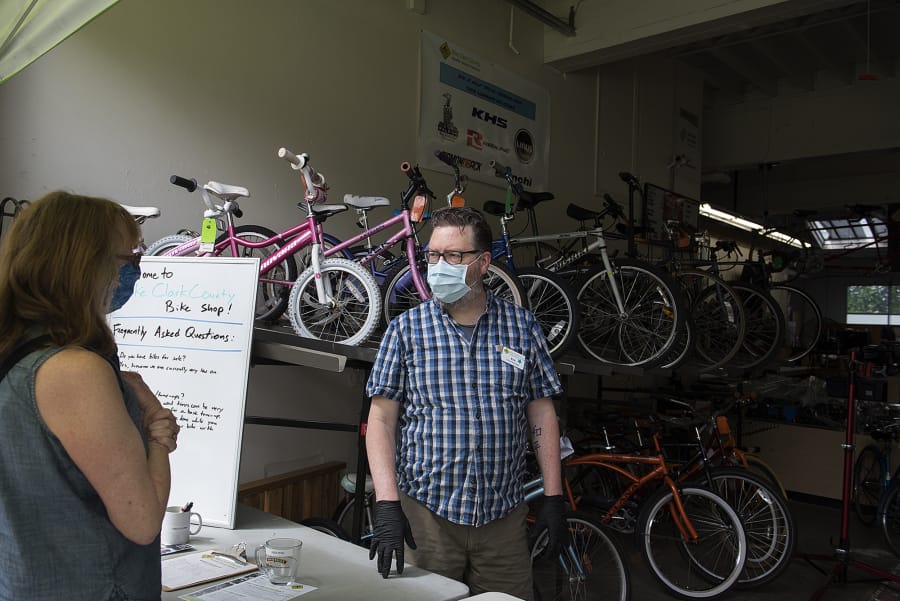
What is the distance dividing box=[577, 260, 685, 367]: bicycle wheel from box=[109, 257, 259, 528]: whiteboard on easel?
2.57 meters

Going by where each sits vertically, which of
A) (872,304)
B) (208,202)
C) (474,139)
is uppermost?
(474,139)

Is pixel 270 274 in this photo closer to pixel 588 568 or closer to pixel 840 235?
pixel 588 568

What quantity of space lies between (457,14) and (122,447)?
15.4 feet

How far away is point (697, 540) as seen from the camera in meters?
3.85

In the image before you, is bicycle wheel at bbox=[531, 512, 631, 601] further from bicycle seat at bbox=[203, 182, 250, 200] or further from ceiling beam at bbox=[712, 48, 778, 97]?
ceiling beam at bbox=[712, 48, 778, 97]

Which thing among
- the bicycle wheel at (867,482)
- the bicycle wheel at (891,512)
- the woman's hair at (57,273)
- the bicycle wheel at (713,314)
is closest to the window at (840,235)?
the bicycle wheel at (867,482)

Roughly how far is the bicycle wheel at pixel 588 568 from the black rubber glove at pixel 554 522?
1374mm

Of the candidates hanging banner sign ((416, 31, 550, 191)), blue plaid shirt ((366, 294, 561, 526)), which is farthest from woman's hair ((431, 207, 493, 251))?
hanging banner sign ((416, 31, 550, 191))

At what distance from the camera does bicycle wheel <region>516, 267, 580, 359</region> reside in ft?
12.6

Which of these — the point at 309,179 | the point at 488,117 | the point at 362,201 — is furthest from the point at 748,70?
the point at 309,179

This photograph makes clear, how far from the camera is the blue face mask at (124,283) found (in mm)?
1247

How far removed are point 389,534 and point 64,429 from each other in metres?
0.93

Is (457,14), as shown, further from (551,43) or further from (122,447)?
(122,447)

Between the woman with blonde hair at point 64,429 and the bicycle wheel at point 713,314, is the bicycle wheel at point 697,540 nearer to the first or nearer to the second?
the bicycle wheel at point 713,314
